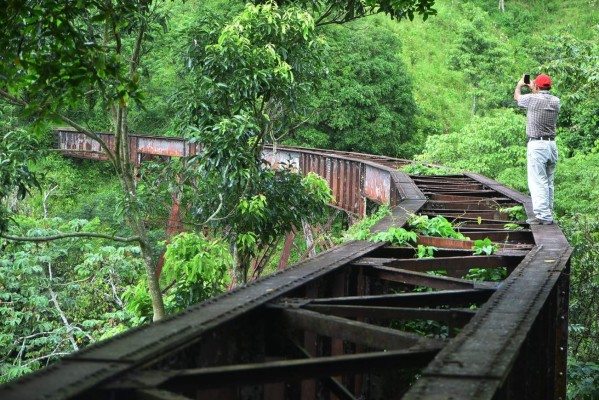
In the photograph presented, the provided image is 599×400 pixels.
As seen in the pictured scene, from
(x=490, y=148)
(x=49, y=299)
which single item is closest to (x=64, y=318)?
(x=49, y=299)

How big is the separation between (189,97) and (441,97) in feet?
110

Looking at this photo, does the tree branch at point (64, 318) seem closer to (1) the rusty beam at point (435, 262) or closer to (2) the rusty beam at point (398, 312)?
(1) the rusty beam at point (435, 262)

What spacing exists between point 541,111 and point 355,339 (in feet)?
16.7

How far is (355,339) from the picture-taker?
358 centimetres

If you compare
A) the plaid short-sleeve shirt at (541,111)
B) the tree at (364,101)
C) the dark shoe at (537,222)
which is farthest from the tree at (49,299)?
the tree at (364,101)

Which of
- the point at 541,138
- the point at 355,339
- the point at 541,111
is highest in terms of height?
the point at 541,111

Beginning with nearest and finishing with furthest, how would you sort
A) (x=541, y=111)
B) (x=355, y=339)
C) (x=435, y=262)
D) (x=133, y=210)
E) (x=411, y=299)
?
(x=355, y=339) < (x=411, y=299) < (x=435, y=262) < (x=541, y=111) < (x=133, y=210)

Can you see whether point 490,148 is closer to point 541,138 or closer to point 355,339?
point 541,138

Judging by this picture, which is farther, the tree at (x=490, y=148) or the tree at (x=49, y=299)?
the tree at (x=490, y=148)

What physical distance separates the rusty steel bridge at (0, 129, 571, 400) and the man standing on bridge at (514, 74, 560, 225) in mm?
829

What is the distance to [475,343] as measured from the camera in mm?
3457

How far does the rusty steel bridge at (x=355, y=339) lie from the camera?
9.34 feet

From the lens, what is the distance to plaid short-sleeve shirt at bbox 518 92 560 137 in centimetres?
797

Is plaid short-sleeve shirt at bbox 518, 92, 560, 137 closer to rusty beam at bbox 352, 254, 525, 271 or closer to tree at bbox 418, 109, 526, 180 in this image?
rusty beam at bbox 352, 254, 525, 271
